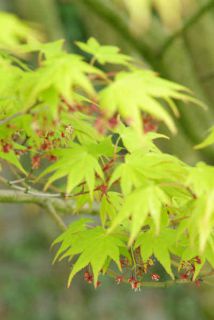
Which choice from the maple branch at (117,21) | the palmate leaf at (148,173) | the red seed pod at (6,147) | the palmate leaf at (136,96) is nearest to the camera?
the palmate leaf at (136,96)

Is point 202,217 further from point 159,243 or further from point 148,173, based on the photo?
point 159,243

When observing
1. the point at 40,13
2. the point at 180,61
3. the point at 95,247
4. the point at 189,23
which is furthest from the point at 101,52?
the point at 40,13

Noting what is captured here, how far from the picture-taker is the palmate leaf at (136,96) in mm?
1280

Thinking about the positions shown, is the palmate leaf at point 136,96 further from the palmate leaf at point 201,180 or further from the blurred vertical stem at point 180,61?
the blurred vertical stem at point 180,61

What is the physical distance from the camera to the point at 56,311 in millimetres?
5602

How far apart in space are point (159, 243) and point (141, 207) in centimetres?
37

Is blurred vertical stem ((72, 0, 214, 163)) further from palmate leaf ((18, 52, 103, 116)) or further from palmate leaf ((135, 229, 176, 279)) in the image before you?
palmate leaf ((18, 52, 103, 116))

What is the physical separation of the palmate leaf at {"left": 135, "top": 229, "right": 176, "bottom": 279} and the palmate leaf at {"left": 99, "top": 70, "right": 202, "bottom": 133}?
0.52 metres

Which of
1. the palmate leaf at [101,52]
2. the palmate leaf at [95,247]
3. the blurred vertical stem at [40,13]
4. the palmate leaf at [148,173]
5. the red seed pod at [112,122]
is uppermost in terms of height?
the blurred vertical stem at [40,13]

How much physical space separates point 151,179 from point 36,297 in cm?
426

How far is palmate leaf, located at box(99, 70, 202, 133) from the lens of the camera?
50.4 inches

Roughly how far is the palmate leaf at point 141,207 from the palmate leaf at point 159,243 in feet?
1.03

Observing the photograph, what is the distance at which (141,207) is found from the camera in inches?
56.5

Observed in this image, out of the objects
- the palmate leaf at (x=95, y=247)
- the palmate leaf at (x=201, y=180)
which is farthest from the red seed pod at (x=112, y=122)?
the palmate leaf at (x=95, y=247)
